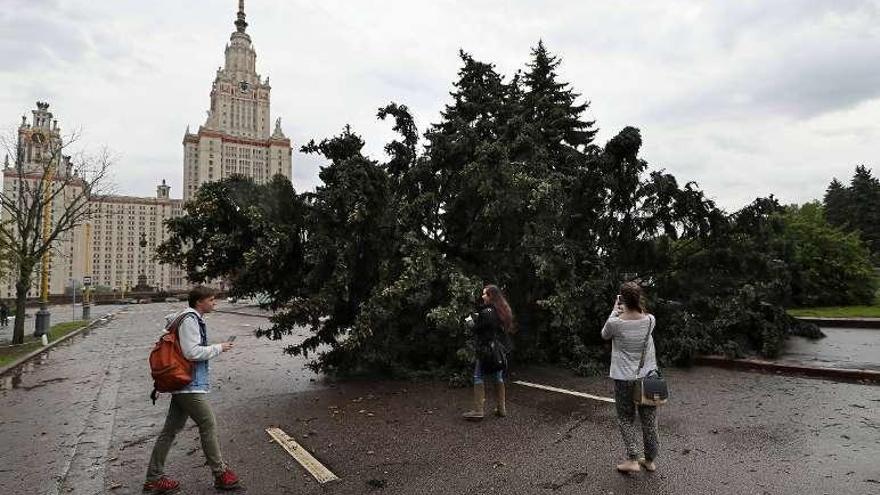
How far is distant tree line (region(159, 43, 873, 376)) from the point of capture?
8.40 metres

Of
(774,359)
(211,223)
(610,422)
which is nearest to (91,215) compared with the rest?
(211,223)

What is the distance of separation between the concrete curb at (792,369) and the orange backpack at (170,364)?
9105 mm

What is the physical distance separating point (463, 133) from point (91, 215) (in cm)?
1983

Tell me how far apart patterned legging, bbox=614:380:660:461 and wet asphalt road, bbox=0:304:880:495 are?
223 mm

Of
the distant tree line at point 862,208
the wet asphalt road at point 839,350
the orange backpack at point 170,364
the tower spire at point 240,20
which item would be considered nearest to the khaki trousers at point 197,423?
the orange backpack at point 170,364

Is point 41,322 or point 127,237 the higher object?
point 127,237

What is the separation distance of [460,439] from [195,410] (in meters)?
2.79

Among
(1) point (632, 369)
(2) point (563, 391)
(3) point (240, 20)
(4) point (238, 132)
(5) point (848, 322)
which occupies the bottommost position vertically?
(2) point (563, 391)

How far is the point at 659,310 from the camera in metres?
10.1

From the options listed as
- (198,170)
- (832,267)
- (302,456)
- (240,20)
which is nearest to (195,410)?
(302,456)

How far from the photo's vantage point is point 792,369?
8.43 m

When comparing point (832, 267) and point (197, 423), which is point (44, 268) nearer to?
point (197, 423)

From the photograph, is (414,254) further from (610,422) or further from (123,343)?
(123,343)

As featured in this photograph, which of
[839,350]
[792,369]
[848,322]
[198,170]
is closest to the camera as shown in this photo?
[792,369]
